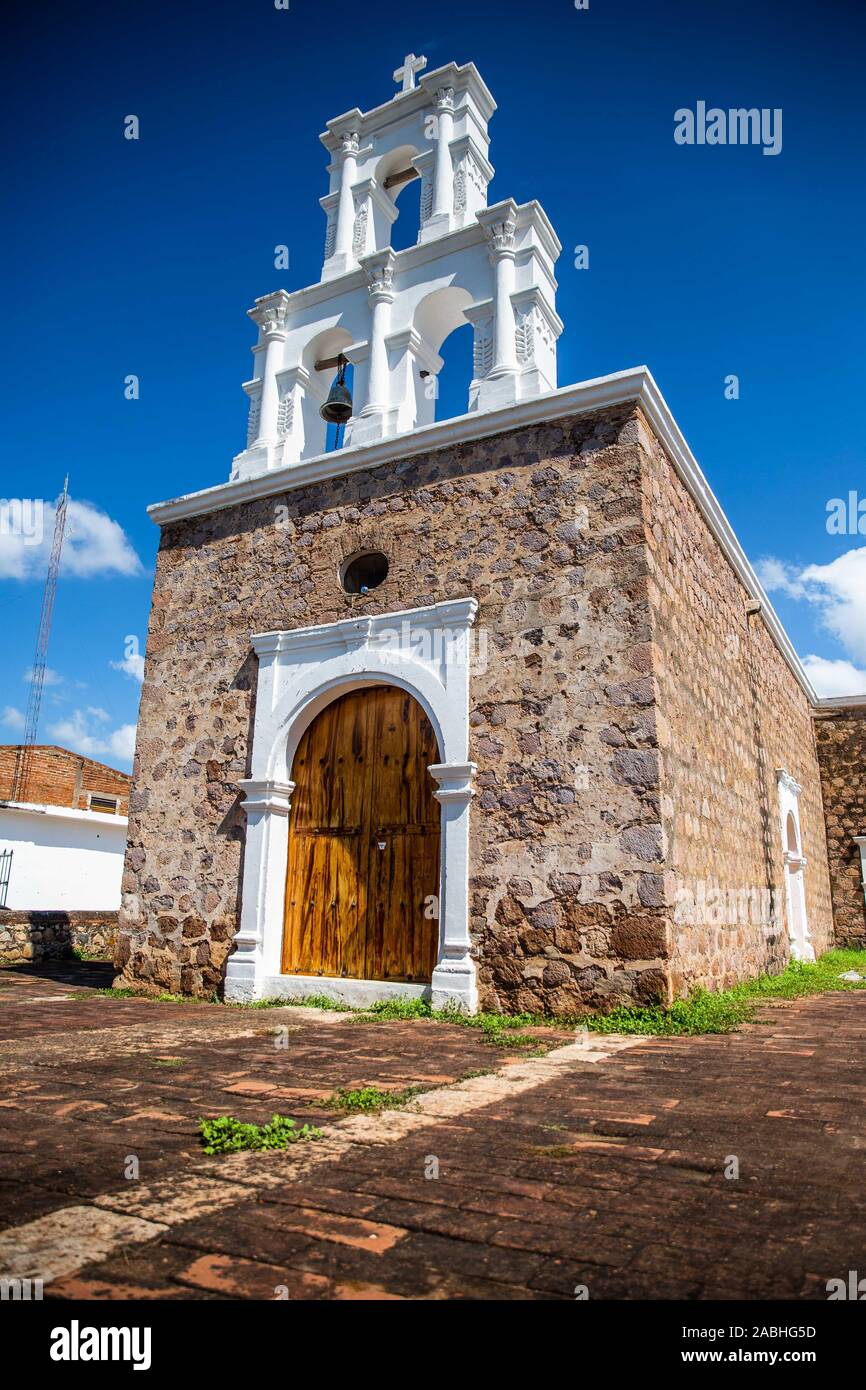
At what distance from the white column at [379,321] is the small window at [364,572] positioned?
1468 mm

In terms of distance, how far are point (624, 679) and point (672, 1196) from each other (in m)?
3.85

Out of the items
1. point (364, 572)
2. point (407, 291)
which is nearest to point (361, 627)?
point (364, 572)

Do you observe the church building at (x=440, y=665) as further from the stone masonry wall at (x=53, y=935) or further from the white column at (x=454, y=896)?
the stone masonry wall at (x=53, y=935)

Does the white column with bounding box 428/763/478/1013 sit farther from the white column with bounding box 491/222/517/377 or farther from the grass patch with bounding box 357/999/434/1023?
the white column with bounding box 491/222/517/377

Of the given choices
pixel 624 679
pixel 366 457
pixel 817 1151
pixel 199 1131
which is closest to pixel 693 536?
pixel 624 679

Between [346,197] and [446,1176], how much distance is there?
901 cm

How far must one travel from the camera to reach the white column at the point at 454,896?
565 cm

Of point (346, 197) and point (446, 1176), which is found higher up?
point (346, 197)

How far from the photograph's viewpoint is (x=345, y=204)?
862cm

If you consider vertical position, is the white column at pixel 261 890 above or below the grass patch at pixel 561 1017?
above

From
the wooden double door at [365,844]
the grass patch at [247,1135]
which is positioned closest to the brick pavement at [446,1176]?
the grass patch at [247,1135]

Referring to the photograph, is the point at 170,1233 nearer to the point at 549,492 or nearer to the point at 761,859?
the point at 549,492

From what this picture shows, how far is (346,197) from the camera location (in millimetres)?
8625

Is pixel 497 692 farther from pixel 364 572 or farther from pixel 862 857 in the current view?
pixel 862 857
